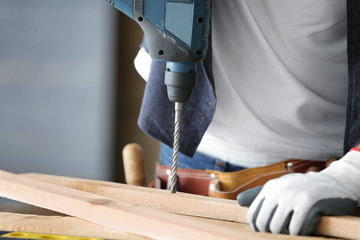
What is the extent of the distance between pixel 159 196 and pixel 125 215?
0.13 meters

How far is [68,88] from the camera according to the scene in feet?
8.66

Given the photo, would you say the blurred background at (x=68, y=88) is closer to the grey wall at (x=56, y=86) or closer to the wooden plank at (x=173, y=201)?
the grey wall at (x=56, y=86)

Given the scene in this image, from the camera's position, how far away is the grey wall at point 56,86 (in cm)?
257

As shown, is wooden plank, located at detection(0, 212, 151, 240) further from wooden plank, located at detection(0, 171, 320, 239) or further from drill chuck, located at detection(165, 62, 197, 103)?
drill chuck, located at detection(165, 62, 197, 103)

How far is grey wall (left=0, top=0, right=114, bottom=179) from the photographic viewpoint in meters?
2.57

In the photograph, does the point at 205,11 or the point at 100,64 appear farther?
the point at 100,64

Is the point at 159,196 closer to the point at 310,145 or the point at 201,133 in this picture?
the point at 201,133

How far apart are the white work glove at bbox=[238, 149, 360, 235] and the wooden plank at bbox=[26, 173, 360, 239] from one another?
2 cm

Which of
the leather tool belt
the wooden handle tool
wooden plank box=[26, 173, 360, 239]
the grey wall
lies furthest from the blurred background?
wooden plank box=[26, 173, 360, 239]

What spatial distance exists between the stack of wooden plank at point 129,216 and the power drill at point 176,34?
7 cm

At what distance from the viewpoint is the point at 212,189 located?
1037mm

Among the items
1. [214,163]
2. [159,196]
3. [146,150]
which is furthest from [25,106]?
[159,196]

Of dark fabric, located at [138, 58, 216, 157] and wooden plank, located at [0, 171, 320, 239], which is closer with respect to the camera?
wooden plank, located at [0, 171, 320, 239]

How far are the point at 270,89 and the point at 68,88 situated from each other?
1769mm
